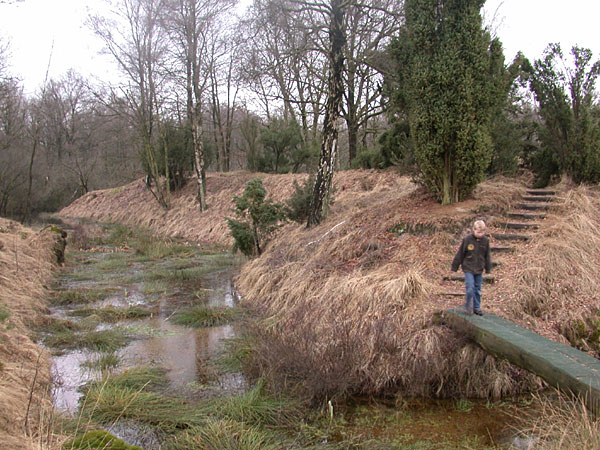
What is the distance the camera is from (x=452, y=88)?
29.7 ft

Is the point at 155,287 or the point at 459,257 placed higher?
the point at 459,257

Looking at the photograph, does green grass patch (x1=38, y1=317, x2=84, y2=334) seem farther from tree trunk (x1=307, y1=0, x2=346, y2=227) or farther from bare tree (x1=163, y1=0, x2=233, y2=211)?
bare tree (x1=163, y1=0, x2=233, y2=211)

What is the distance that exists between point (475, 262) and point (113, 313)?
6.28 metres

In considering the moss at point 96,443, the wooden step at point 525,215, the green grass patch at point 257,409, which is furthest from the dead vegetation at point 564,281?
the moss at point 96,443

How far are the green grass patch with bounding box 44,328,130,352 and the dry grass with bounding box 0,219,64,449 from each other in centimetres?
34

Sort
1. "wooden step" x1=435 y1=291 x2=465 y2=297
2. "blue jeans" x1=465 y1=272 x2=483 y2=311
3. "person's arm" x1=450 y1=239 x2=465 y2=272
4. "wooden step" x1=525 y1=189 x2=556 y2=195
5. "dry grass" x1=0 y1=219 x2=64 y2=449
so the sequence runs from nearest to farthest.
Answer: "dry grass" x1=0 y1=219 x2=64 y2=449, "blue jeans" x1=465 y1=272 x2=483 y2=311, "person's arm" x1=450 y1=239 x2=465 y2=272, "wooden step" x1=435 y1=291 x2=465 y2=297, "wooden step" x1=525 y1=189 x2=556 y2=195

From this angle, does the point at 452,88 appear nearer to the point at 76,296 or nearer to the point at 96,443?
the point at 96,443

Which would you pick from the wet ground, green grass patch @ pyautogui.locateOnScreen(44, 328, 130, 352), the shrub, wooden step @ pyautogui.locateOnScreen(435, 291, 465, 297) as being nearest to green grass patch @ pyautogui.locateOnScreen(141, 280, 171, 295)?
the wet ground

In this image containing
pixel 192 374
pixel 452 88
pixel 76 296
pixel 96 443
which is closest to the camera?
pixel 96 443

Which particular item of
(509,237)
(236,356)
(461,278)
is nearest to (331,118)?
(509,237)

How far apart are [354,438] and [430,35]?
24.7 feet

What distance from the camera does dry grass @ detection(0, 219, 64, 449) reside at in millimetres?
3752

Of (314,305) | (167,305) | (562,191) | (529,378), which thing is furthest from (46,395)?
(562,191)

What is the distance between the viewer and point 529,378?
18.5 ft
